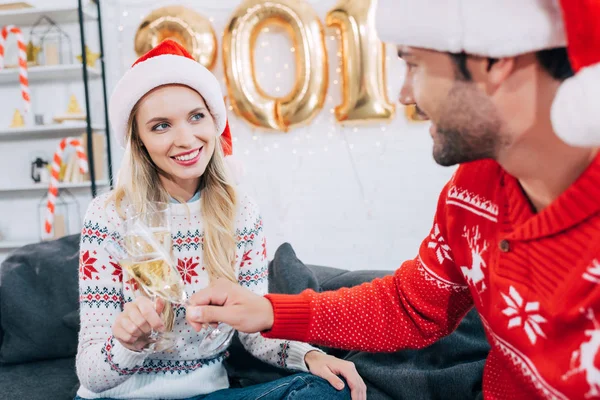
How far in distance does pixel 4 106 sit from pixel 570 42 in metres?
4.35

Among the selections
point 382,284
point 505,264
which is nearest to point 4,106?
point 382,284

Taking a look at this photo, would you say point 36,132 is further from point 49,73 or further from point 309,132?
point 309,132

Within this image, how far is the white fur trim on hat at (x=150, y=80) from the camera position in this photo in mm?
1563

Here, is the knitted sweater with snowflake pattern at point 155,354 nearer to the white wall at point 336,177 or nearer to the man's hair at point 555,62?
the man's hair at point 555,62

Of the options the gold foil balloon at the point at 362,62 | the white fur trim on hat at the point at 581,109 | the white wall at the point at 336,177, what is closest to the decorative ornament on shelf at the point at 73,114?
the white wall at the point at 336,177

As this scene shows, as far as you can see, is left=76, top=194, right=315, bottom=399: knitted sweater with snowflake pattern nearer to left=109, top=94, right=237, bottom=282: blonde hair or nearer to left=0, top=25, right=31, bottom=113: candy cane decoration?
left=109, top=94, right=237, bottom=282: blonde hair

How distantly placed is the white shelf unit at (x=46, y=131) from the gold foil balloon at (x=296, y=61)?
118 centimetres

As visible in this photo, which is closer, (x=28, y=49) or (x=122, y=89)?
(x=122, y=89)

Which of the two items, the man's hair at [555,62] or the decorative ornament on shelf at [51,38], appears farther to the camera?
the decorative ornament on shelf at [51,38]

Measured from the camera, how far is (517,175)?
3.12ft

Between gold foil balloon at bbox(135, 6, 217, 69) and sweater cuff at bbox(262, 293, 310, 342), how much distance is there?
2599mm

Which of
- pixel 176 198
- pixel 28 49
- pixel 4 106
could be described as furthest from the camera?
pixel 4 106

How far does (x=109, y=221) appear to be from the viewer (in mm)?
1502

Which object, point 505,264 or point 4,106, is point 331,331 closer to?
point 505,264
